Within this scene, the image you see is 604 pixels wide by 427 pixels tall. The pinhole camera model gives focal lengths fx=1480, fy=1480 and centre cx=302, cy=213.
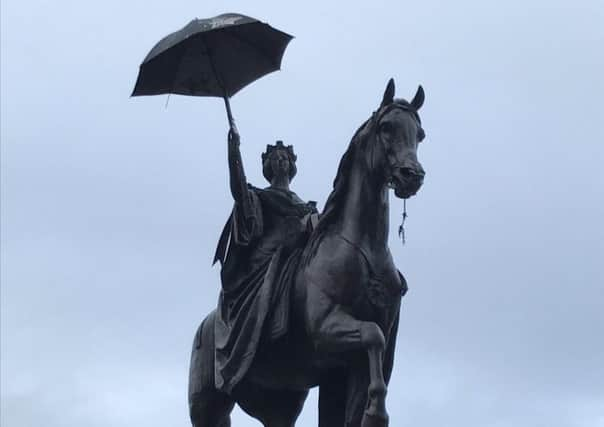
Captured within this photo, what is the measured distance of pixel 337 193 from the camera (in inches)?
609

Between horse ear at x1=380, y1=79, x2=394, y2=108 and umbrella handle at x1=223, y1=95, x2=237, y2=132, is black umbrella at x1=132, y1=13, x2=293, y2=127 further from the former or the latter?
horse ear at x1=380, y1=79, x2=394, y2=108

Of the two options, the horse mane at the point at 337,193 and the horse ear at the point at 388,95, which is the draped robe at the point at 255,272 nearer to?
the horse mane at the point at 337,193

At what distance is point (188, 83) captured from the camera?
56.2 ft

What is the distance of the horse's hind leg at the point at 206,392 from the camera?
55.3 ft

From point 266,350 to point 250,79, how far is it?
3441 mm

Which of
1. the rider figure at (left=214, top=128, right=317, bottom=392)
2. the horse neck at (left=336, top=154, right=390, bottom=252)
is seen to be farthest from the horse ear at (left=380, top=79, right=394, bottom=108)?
the rider figure at (left=214, top=128, right=317, bottom=392)

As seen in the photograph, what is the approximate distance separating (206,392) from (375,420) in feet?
10.6

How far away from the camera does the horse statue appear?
14594mm

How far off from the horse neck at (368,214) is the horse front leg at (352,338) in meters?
0.72

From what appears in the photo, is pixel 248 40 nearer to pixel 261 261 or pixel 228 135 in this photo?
pixel 228 135

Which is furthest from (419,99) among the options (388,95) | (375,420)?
(375,420)

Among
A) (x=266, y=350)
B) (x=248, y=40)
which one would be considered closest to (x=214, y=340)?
(x=266, y=350)

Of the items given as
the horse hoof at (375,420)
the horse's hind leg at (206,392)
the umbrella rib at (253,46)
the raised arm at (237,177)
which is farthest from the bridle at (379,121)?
the horse's hind leg at (206,392)

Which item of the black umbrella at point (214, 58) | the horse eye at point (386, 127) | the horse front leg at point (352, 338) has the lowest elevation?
the horse front leg at point (352, 338)
